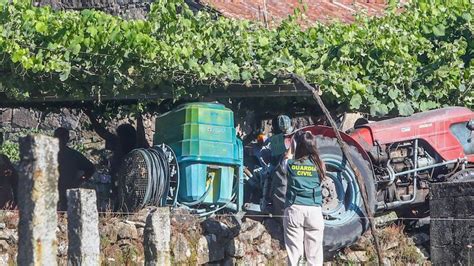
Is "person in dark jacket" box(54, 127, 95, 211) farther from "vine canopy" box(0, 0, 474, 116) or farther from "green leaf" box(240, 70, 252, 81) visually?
"green leaf" box(240, 70, 252, 81)

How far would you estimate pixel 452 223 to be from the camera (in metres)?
15.0

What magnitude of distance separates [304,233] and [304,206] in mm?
304

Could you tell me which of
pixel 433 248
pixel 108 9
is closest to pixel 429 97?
pixel 433 248

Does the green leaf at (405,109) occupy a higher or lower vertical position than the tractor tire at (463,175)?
higher

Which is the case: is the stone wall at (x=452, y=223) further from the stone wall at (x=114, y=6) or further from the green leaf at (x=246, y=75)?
the stone wall at (x=114, y=6)

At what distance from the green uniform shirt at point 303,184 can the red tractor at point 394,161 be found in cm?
154

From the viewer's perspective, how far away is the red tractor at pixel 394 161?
51.1ft

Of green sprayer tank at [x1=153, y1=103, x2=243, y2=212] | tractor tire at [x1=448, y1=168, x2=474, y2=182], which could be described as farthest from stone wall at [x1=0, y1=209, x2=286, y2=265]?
tractor tire at [x1=448, y1=168, x2=474, y2=182]

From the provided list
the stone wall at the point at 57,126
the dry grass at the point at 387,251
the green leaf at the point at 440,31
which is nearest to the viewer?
the dry grass at the point at 387,251

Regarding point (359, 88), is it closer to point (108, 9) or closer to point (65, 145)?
point (65, 145)

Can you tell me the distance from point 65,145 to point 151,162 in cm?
277

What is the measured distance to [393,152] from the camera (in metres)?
16.4

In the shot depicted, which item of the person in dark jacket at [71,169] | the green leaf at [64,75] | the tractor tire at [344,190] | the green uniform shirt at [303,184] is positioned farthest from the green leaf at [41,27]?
the green uniform shirt at [303,184]

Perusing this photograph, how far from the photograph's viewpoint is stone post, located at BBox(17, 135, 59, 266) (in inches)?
361
